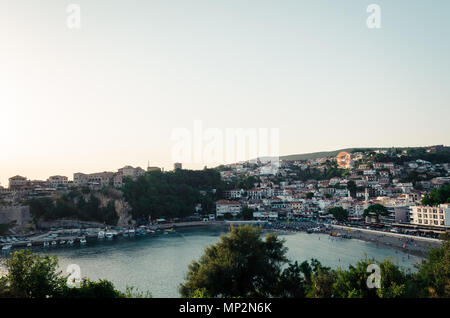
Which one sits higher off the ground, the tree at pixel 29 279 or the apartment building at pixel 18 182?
the apartment building at pixel 18 182

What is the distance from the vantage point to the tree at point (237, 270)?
804 centimetres

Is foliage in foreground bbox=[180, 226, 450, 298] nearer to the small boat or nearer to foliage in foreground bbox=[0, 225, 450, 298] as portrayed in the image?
foliage in foreground bbox=[0, 225, 450, 298]

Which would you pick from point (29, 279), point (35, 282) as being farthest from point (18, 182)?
point (35, 282)

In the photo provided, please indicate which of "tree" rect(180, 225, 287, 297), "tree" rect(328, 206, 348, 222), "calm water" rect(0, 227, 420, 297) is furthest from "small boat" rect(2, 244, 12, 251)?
"tree" rect(328, 206, 348, 222)

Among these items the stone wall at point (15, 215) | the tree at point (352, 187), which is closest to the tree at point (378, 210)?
the tree at point (352, 187)

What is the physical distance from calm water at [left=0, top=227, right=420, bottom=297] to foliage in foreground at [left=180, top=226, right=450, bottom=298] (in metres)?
3.67

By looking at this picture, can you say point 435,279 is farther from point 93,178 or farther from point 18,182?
point 18,182

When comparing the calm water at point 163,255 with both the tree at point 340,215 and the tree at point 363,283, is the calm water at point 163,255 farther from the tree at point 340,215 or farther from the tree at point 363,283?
the tree at point 363,283

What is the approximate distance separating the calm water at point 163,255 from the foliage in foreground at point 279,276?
145 inches

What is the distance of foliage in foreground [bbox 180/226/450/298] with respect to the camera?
243 inches

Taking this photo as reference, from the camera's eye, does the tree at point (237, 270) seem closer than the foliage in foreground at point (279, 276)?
No

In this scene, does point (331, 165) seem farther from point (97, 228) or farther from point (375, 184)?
point (97, 228)
